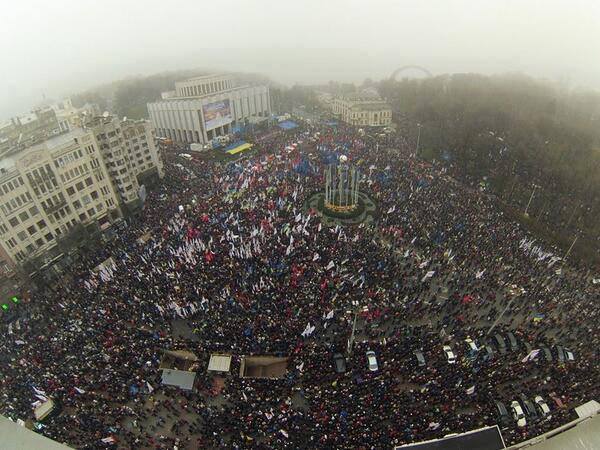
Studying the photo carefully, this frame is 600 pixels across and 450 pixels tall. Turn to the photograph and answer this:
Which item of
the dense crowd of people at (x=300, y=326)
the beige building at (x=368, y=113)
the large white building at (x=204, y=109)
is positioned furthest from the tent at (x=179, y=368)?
the beige building at (x=368, y=113)

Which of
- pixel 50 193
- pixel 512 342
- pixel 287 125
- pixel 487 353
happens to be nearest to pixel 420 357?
pixel 487 353

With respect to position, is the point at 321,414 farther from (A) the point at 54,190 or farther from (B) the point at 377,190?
(A) the point at 54,190

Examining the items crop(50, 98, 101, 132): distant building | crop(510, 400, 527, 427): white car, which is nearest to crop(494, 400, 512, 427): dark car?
crop(510, 400, 527, 427): white car

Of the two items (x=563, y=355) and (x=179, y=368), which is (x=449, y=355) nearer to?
(x=563, y=355)

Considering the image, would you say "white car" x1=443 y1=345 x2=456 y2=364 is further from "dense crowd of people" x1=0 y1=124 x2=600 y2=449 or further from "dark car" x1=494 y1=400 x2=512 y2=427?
"dark car" x1=494 y1=400 x2=512 y2=427

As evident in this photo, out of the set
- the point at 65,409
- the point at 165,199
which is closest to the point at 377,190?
the point at 165,199
